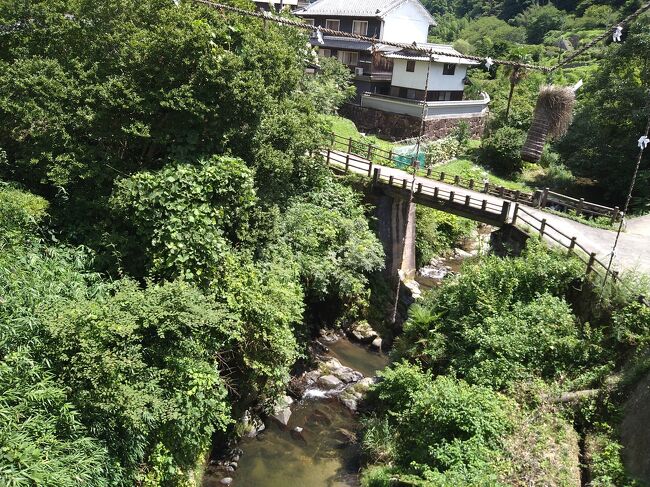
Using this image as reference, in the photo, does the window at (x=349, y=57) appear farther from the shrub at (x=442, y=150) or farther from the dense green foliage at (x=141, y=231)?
the dense green foliage at (x=141, y=231)

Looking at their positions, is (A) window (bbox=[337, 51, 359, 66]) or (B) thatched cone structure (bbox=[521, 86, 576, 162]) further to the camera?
(A) window (bbox=[337, 51, 359, 66])

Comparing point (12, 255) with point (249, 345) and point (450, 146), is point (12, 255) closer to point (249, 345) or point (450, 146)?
point (249, 345)

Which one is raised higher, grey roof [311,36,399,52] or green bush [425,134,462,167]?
grey roof [311,36,399,52]

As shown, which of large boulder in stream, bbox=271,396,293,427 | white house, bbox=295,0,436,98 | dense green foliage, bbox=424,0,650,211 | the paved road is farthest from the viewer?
white house, bbox=295,0,436,98

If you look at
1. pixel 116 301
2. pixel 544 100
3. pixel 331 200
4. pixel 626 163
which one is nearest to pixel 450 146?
pixel 626 163

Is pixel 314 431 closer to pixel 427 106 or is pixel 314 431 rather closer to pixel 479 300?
pixel 479 300

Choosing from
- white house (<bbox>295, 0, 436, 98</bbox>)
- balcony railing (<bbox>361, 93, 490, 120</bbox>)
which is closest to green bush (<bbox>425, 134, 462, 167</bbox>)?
balcony railing (<bbox>361, 93, 490, 120</bbox>)

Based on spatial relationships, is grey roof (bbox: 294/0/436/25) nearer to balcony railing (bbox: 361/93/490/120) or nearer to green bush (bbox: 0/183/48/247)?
balcony railing (bbox: 361/93/490/120)

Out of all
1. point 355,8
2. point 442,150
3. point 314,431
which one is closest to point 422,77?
point 442,150
